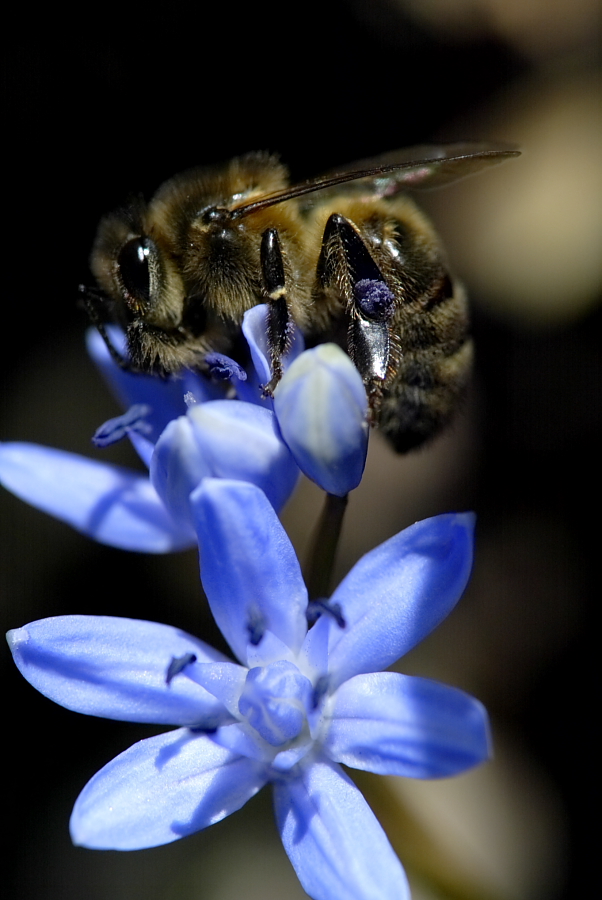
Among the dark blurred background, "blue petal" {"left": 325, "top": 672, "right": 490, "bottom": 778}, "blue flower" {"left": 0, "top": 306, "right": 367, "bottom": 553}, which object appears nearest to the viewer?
"blue petal" {"left": 325, "top": 672, "right": 490, "bottom": 778}

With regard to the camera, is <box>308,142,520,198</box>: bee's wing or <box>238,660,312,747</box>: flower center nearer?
<box>238,660,312,747</box>: flower center

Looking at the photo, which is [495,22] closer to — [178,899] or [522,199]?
[522,199]

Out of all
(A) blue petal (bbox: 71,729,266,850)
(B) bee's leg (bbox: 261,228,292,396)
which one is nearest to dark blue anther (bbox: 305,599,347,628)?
(A) blue petal (bbox: 71,729,266,850)

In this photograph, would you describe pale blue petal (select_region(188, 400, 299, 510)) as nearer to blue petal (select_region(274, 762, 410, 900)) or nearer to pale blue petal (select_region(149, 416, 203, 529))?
pale blue petal (select_region(149, 416, 203, 529))

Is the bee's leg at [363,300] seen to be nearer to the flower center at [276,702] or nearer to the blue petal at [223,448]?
the blue petal at [223,448]

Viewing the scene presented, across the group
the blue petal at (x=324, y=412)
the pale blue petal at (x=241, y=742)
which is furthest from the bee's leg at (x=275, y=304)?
the pale blue petal at (x=241, y=742)

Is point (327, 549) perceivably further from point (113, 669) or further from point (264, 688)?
point (113, 669)
